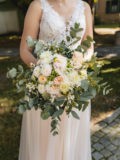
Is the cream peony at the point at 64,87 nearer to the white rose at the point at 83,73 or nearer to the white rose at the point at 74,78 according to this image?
the white rose at the point at 74,78

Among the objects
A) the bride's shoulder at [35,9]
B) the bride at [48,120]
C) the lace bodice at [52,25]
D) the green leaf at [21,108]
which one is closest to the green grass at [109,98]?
the bride at [48,120]

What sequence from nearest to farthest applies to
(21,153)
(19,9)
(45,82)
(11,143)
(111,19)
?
(45,82) → (21,153) → (11,143) → (19,9) → (111,19)

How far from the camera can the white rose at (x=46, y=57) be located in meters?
2.70

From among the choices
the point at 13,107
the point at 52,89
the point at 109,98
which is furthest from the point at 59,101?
the point at 109,98

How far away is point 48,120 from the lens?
11.8 ft

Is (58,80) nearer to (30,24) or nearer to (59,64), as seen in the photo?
(59,64)

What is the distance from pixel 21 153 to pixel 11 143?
97cm

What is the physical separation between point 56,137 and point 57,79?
3.85 feet

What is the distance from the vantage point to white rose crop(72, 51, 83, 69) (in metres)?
2.73

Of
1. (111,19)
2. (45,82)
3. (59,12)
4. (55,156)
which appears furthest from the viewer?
(111,19)

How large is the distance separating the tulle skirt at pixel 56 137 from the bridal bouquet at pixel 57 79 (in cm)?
74

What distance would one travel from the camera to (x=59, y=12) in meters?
3.38

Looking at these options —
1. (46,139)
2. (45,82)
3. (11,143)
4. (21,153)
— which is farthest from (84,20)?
(11,143)

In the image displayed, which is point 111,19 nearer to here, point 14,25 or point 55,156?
point 14,25
